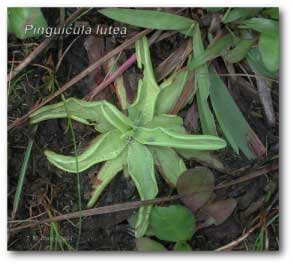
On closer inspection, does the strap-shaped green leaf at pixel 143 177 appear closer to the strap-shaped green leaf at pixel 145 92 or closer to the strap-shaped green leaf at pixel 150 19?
the strap-shaped green leaf at pixel 145 92

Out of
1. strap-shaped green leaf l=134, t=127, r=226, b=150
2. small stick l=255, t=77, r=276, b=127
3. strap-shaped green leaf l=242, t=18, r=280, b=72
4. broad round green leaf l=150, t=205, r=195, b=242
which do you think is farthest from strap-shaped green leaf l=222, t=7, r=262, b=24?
broad round green leaf l=150, t=205, r=195, b=242

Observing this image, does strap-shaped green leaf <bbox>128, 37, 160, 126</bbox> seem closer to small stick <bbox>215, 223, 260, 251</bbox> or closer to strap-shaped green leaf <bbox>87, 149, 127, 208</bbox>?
strap-shaped green leaf <bbox>87, 149, 127, 208</bbox>

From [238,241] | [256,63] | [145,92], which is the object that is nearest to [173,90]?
[145,92]

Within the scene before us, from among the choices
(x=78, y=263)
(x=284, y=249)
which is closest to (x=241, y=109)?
(x=284, y=249)

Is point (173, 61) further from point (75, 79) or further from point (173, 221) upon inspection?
point (173, 221)

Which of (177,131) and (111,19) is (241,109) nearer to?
(177,131)

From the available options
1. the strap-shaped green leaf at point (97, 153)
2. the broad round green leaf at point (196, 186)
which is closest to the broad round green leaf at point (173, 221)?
the broad round green leaf at point (196, 186)

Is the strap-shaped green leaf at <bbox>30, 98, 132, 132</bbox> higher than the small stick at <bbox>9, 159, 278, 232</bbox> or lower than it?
higher
